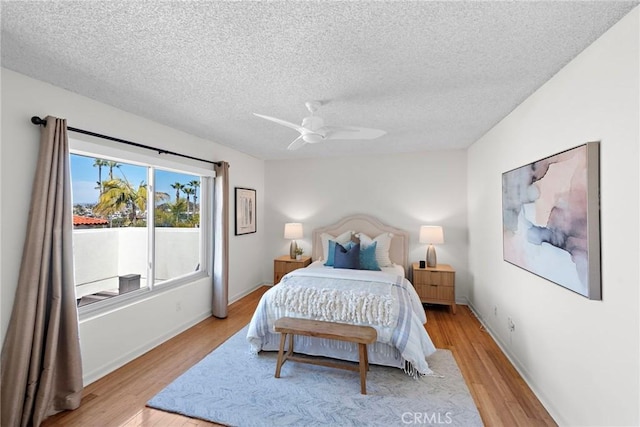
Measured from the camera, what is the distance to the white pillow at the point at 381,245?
4254mm

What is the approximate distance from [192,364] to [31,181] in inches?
79.0

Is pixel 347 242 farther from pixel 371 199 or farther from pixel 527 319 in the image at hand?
pixel 527 319

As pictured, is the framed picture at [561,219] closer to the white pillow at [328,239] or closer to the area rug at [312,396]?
the area rug at [312,396]

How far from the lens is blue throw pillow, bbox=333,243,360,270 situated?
3.94 meters

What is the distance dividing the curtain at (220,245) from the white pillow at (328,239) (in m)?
1.63

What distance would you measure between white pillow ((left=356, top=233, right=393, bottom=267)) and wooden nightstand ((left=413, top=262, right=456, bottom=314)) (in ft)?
1.46

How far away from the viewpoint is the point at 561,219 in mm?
1837

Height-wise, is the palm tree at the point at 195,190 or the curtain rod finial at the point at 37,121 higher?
the curtain rod finial at the point at 37,121

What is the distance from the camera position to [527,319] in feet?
7.79

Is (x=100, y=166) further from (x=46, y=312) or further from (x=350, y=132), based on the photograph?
(x=350, y=132)

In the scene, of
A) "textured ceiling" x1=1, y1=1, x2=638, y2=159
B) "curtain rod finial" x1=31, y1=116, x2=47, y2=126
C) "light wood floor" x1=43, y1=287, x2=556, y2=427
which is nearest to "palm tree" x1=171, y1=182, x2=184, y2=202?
"textured ceiling" x1=1, y1=1, x2=638, y2=159

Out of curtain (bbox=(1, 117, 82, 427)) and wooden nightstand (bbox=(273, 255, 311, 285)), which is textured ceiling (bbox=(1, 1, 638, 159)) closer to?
curtain (bbox=(1, 117, 82, 427))

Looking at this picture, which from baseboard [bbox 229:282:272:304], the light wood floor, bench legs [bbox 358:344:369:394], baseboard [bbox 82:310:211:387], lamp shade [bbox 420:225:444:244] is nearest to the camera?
the light wood floor

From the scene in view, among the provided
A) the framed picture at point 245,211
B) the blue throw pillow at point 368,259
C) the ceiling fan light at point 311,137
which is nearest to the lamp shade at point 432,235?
the blue throw pillow at point 368,259
